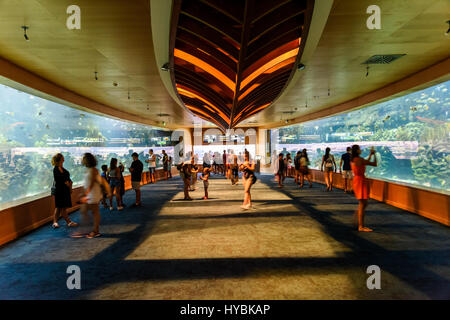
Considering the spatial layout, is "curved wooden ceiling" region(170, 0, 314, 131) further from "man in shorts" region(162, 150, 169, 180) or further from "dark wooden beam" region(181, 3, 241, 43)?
"man in shorts" region(162, 150, 169, 180)

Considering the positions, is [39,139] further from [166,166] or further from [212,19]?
[166,166]

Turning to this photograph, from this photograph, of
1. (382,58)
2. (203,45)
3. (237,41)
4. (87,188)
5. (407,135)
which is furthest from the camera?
(407,135)

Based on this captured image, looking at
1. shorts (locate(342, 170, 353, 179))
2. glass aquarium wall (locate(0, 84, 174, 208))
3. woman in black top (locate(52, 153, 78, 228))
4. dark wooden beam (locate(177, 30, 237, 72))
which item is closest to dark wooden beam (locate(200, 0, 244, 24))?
dark wooden beam (locate(177, 30, 237, 72))

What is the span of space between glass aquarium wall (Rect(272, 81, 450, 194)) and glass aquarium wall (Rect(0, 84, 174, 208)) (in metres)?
11.0

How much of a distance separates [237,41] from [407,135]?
7.93 metres

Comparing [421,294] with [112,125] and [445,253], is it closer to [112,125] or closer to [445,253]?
[445,253]

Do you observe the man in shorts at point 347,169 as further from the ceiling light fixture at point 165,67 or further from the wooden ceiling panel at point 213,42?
the ceiling light fixture at point 165,67

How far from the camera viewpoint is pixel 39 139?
7.71 m

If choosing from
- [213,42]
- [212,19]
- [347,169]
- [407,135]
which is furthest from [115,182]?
[407,135]

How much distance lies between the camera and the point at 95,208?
4969 mm

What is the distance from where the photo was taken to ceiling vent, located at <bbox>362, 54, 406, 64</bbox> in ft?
19.0

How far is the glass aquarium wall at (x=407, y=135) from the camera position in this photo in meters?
6.59

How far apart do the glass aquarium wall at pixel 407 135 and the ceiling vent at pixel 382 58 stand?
1745 mm

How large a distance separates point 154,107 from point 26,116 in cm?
586
